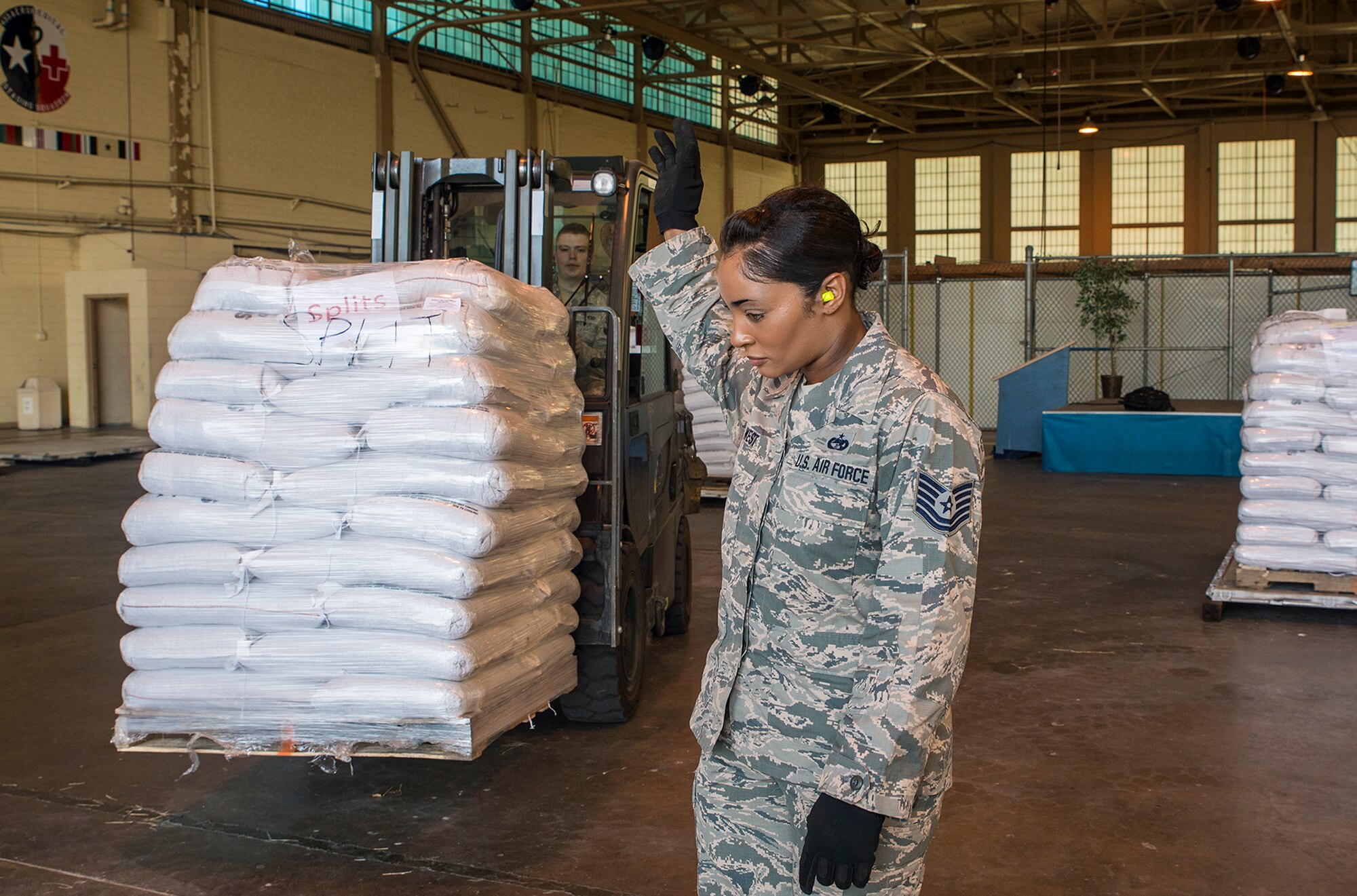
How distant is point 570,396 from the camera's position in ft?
14.7

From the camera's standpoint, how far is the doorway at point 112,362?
1742 centimetres

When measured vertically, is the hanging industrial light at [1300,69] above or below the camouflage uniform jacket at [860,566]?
above

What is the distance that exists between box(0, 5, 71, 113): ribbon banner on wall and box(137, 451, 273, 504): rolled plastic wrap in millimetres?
13796

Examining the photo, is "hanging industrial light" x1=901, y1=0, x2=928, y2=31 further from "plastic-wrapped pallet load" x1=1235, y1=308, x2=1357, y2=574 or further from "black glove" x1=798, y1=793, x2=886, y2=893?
"black glove" x1=798, y1=793, x2=886, y2=893

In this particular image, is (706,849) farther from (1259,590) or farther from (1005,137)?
(1005,137)

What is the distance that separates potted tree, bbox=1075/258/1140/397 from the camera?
17.5m

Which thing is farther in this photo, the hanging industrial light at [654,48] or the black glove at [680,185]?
the hanging industrial light at [654,48]

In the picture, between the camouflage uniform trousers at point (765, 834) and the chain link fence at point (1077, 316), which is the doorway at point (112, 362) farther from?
the camouflage uniform trousers at point (765, 834)

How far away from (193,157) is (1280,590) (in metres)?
15.6

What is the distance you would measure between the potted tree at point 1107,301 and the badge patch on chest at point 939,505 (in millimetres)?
16513

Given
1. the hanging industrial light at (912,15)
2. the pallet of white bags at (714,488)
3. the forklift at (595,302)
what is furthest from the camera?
the hanging industrial light at (912,15)

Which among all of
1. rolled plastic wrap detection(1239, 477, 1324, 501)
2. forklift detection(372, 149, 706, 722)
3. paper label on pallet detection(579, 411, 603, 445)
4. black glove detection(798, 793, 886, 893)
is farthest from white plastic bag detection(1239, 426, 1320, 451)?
black glove detection(798, 793, 886, 893)

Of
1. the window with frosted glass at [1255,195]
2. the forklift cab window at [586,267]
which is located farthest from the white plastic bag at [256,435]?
the window with frosted glass at [1255,195]

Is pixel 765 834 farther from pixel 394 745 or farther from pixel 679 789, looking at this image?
pixel 679 789
